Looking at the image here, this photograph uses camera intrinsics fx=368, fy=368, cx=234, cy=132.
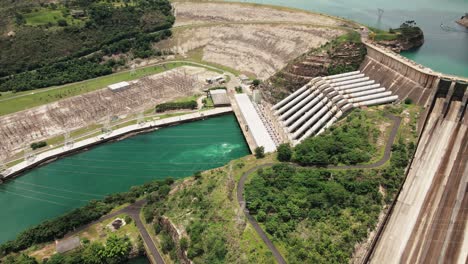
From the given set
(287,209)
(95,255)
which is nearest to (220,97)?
(287,209)

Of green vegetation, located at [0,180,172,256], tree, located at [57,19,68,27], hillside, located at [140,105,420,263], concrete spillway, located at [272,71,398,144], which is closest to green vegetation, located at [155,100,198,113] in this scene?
concrete spillway, located at [272,71,398,144]

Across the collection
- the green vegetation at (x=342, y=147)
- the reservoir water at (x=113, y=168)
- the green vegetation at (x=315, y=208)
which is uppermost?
the green vegetation at (x=342, y=147)

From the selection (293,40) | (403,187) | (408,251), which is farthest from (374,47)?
(408,251)

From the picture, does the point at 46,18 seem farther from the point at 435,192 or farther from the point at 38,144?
the point at 435,192

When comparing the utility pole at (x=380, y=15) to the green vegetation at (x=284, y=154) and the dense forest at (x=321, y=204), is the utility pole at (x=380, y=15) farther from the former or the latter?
the green vegetation at (x=284, y=154)

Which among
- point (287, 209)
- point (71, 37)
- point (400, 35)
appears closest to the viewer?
point (287, 209)

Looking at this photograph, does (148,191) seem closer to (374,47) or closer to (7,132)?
(7,132)

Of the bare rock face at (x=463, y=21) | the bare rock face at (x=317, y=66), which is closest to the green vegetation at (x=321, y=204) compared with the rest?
the bare rock face at (x=317, y=66)
